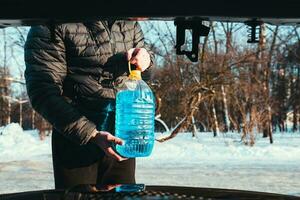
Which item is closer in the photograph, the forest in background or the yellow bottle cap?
the yellow bottle cap

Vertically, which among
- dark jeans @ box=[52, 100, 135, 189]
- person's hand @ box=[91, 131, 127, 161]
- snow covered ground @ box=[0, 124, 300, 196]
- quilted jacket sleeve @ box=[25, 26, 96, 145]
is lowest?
snow covered ground @ box=[0, 124, 300, 196]

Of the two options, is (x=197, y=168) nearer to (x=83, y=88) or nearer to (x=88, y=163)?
(x=88, y=163)

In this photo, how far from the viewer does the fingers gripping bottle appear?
7.57 feet

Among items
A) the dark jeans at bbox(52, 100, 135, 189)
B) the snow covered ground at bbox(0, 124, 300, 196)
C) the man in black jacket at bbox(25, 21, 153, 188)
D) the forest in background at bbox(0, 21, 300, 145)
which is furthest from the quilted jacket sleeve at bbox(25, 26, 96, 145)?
the forest in background at bbox(0, 21, 300, 145)

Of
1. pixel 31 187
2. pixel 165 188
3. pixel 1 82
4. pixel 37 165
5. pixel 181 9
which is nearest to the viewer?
pixel 181 9

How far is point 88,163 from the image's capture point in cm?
230

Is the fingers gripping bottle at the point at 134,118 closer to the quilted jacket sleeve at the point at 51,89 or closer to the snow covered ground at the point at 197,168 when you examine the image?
the quilted jacket sleeve at the point at 51,89

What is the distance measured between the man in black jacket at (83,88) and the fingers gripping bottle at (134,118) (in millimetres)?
38

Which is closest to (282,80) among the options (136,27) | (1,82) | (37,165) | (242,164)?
(1,82)

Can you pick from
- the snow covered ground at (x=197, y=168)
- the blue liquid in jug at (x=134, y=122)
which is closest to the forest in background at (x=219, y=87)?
the snow covered ground at (x=197, y=168)

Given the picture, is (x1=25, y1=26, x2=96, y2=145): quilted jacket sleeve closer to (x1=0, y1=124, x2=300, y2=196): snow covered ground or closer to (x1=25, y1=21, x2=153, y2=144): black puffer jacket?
(x1=25, y1=21, x2=153, y2=144): black puffer jacket

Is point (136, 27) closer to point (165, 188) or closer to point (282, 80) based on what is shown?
point (165, 188)

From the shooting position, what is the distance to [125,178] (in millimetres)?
2352

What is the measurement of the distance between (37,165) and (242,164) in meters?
3.69
